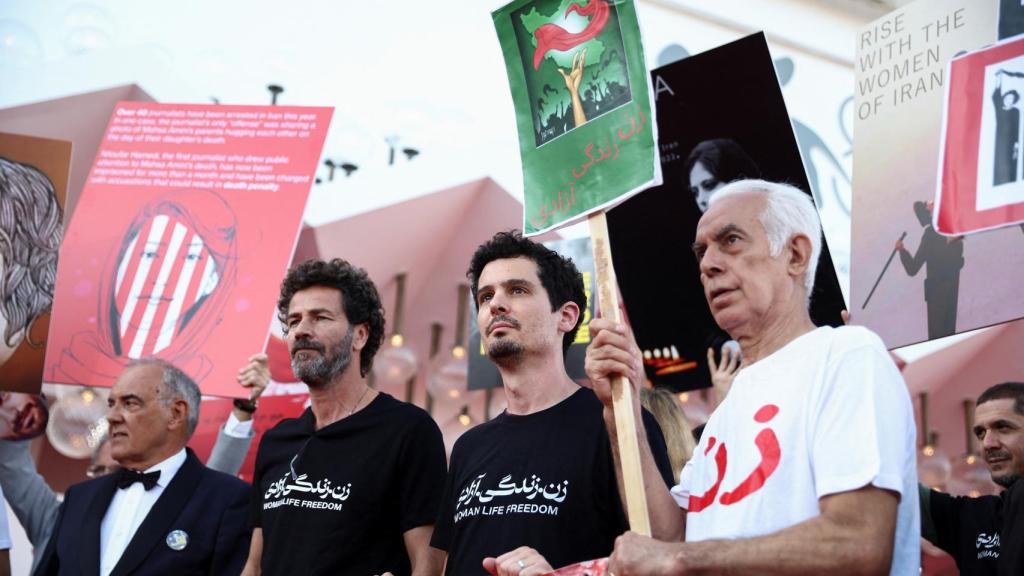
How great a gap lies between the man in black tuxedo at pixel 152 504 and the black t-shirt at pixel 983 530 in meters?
2.24

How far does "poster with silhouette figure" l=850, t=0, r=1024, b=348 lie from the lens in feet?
10.4

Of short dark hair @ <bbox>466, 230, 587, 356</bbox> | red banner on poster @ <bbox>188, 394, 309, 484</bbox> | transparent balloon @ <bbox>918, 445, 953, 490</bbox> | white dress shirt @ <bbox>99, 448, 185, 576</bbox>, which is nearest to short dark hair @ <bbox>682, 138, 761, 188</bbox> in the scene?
short dark hair @ <bbox>466, 230, 587, 356</bbox>

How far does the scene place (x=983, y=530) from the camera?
3418 mm

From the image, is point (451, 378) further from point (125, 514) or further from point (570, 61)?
point (570, 61)

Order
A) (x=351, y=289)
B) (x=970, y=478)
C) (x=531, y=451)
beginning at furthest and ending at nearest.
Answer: (x=970, y=478), (x=351, y=289), (x=531, y=451)

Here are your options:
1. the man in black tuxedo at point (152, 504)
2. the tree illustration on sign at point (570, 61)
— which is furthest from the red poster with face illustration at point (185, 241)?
the tree illustration on sign at point (570, 61)

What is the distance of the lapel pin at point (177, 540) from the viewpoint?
11.5 feet

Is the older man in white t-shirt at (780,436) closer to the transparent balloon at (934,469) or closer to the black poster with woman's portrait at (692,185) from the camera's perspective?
the black poster with woman's portrait at (692,185)

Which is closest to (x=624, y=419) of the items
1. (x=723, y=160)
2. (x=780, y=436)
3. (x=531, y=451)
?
(x=780, y=436)

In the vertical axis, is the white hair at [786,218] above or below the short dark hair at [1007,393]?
above

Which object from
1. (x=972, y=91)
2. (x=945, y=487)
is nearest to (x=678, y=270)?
(x=972, y=91)

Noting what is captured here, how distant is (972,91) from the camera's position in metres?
3.25

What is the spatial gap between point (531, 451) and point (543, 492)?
0.45ft

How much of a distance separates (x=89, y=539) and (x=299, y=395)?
13.8 ft
